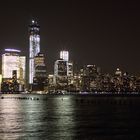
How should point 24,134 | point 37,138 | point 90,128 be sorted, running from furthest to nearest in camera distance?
point 90,128 → point 24,134 → point 37,138

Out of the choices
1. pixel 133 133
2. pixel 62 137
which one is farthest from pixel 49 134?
pixel 133 133

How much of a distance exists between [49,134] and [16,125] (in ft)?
43.0

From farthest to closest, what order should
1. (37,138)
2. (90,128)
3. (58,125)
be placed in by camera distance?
(58,125)
(90,128)
(37,138)

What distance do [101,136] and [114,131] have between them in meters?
5.83

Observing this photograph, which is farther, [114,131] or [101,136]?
[114,131]

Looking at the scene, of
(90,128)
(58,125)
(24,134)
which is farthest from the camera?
(58,125)

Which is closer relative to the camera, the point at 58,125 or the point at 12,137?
the point at 12,137

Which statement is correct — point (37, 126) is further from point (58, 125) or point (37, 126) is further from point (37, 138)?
point (37, 138)

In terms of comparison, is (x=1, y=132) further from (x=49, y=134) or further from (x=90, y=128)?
(x=90, y=128)

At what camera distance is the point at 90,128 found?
67.6 meters

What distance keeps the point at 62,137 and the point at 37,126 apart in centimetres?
1403

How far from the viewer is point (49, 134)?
59812 mm

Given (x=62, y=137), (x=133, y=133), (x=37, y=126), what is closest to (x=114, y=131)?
(x=133, y=133)

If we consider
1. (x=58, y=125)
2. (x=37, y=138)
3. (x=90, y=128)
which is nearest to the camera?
(x=37, y=138)
